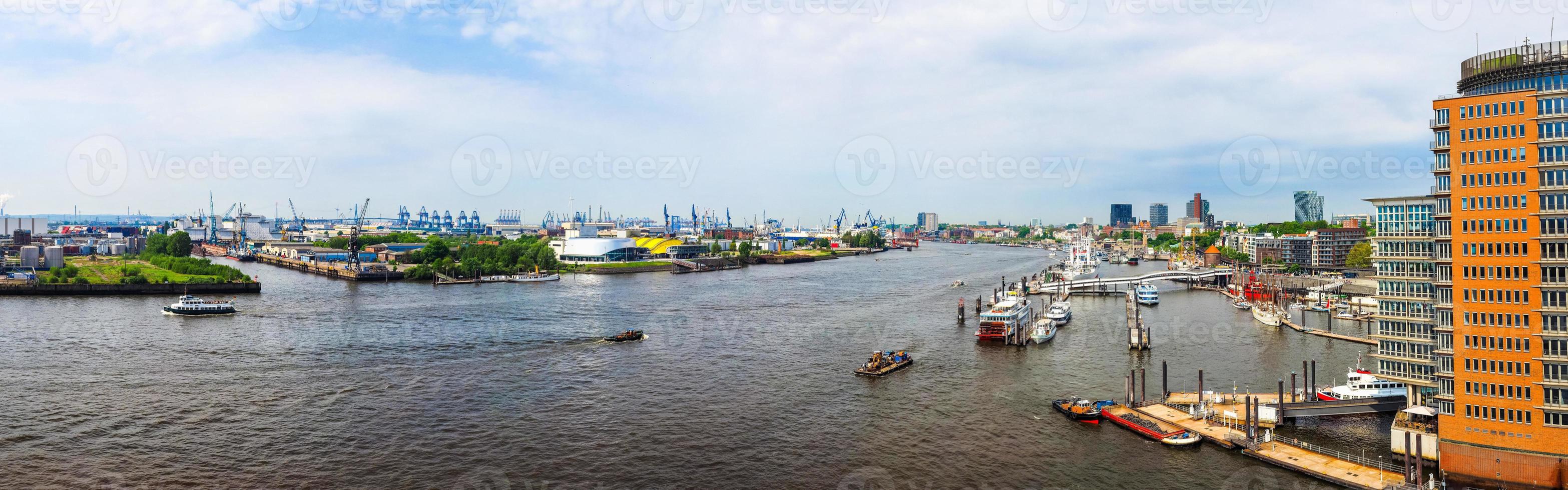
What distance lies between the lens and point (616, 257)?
8675cm

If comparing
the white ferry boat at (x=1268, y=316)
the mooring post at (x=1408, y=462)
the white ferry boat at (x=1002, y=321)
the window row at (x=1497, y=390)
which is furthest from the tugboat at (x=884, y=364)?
the white ferry boat at (x=1268, y=316)

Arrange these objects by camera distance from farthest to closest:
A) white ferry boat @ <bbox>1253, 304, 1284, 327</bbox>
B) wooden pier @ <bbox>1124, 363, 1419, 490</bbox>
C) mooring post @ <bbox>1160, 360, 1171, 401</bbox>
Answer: white ferry boat @ <bbox>1253, 304, 1284, 327</bbox> → mooring post @ <bbox>1160, 360, 1171, 401</bbox> → wooden pier @ <bbox>1124, 363, 1419, 490</bbox>

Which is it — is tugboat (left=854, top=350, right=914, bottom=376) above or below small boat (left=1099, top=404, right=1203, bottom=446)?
above

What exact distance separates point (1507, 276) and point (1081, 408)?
30.2 ft

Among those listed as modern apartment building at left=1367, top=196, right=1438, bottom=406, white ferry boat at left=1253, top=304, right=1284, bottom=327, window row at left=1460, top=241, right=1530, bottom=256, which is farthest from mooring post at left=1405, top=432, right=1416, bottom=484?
white ferry boat at left=1253, top=304, right=1284, bottom=327

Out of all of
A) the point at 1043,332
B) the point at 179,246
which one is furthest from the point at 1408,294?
the point at 179,246

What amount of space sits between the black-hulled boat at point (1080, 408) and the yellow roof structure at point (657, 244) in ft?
240

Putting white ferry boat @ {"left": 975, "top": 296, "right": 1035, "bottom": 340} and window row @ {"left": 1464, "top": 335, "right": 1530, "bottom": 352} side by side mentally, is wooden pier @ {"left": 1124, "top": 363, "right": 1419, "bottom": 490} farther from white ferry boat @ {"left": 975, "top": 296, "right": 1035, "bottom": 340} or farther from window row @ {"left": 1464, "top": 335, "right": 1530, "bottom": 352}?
white ferry boat @ {"left": 975, "top": 296, "right": 1035, "bottom": 340}

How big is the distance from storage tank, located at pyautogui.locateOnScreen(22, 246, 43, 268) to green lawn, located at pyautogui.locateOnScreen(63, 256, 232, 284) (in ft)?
9.24

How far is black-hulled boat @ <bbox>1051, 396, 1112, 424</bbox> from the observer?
20.7m

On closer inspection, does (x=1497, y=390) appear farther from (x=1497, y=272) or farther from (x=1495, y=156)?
(x=1495, y=156)

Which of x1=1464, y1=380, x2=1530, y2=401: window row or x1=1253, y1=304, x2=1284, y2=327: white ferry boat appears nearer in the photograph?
x1=1464, y1=380, x2=1530, y2=401: window row

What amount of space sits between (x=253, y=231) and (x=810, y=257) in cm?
9787

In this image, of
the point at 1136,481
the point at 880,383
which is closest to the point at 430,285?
the point at 880,383
